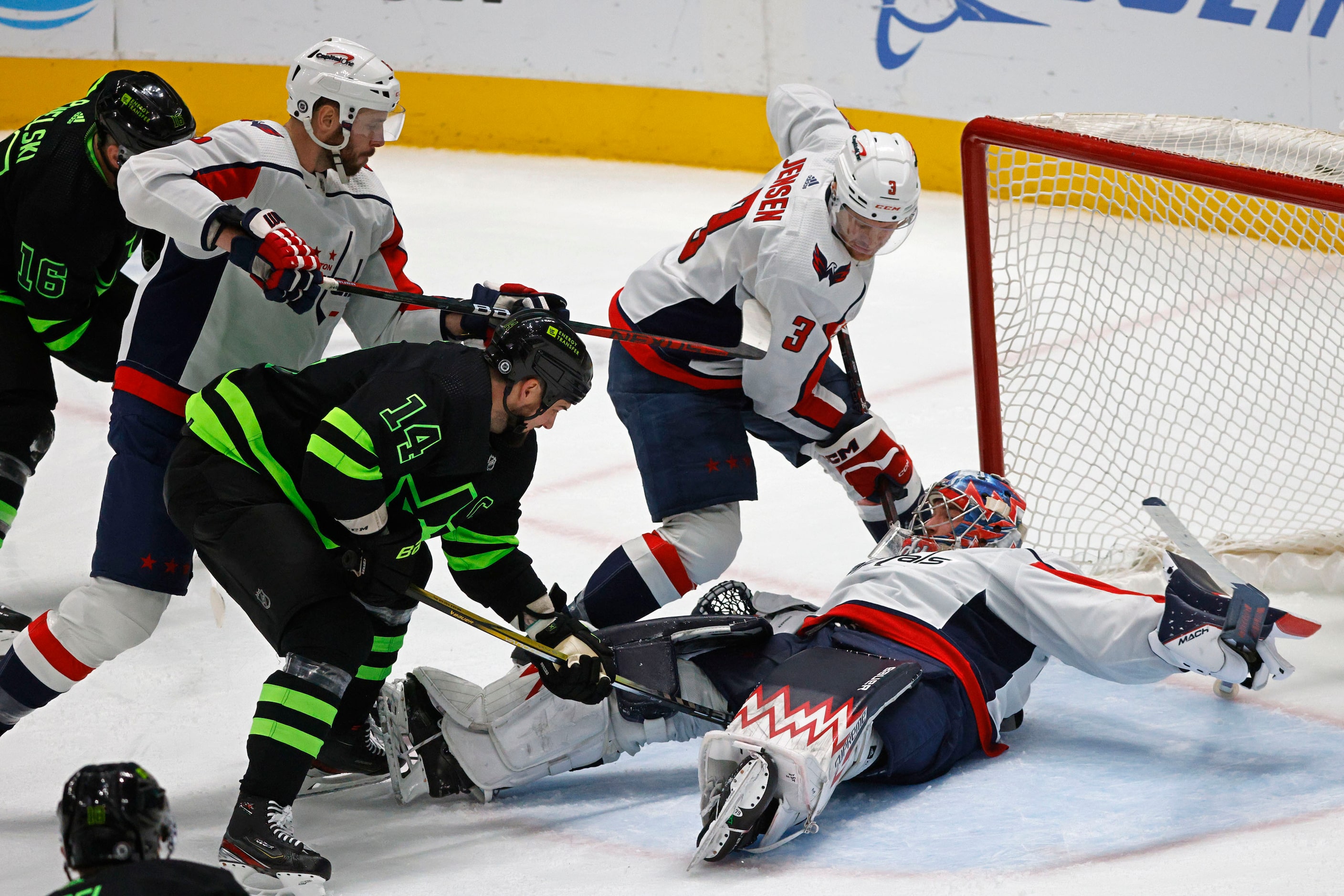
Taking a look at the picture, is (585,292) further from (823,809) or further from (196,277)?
(823,809)

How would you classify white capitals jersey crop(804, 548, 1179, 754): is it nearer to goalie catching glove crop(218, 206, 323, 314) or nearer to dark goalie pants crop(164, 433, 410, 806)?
dark goalie pants crop(164, 433, 410, 806)

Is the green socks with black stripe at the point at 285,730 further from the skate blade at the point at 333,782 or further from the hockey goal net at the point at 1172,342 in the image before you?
the hockey goal net at the point at 1172,342

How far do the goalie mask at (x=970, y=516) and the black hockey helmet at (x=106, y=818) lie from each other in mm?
1592

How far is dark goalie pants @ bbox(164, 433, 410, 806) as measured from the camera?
223 centimetres

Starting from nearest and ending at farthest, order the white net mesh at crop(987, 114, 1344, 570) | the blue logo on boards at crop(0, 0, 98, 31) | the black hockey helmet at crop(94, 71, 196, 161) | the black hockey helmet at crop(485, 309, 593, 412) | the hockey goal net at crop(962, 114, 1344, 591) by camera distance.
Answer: the black hockey helmet at crop(485, 309, 593, 412) → the black hockey helmet at crop(94, 71, 196, 161) → the hockey goal net at crop(962, 114, 1344, 591) → the white net mesh at crop(987, 114, 1344, 570) → the blue logo on boards at crop(0, 0, 98, 31)

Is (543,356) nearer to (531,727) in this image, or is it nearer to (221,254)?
(531,727)

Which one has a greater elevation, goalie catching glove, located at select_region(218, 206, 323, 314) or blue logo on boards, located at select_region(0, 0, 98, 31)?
blue logo on boards, located at select_region(0, 0, 98, 31)

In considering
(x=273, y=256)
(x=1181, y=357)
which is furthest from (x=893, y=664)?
(x=1181, y=357)

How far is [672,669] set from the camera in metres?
2.56

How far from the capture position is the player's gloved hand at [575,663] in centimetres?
242

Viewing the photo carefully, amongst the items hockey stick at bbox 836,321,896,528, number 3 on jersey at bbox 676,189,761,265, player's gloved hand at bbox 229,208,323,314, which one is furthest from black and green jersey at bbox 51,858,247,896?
hockey stick at bbox 836,321,896,528

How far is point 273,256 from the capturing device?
2.48 m

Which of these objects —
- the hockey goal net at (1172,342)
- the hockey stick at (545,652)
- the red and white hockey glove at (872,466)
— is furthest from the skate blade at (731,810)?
the hockey goal net at (1172,342)

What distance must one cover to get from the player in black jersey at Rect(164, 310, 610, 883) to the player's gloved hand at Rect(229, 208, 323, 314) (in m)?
0.15
